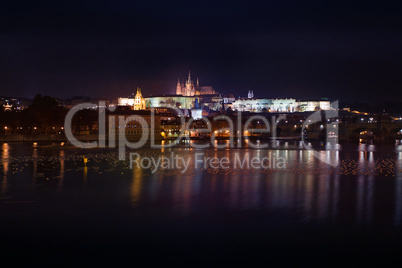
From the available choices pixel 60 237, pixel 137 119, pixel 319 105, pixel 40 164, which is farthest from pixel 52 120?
pixel 319 105

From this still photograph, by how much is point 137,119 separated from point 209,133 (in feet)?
32.9

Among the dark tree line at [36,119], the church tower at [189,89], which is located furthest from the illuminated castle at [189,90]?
the dark tree line at [36,119]

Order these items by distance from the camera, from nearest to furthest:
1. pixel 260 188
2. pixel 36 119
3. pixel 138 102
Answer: pixel 260 188, pixel 36 119, pixel 138 102

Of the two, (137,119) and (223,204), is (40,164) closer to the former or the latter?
(223,204)

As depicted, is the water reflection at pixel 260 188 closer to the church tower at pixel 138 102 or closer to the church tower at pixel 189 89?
the church tower at pixel 138 102

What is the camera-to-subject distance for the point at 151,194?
42.1 feet

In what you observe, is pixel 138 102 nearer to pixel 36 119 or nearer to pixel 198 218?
pixel 36 119

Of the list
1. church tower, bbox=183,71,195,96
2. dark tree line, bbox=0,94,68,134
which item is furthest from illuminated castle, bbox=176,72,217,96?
dark tree line, bbox=0,94,68,134

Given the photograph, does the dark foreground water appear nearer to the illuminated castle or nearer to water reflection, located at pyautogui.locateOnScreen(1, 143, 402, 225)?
water reflection, located at pyautogui.locateOnScreen(1, 143, 402, 225)

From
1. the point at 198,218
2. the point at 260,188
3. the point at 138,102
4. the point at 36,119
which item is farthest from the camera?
the point at 138,102

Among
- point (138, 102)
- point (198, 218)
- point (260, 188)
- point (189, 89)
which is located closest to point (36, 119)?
point (260, 188)

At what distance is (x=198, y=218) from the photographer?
9.95 metres

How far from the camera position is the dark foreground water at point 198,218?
7.73 meters

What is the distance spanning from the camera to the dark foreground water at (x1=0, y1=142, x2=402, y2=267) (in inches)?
304
